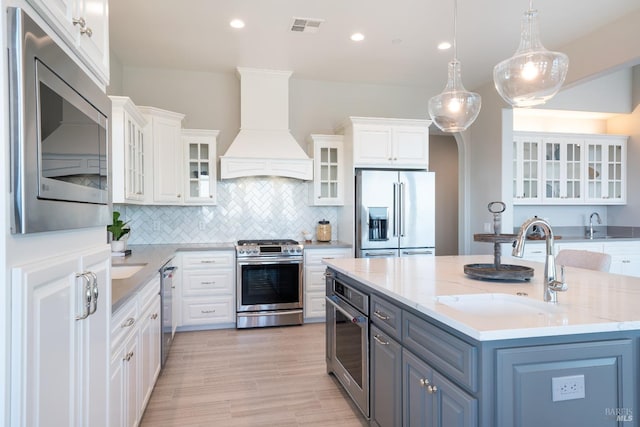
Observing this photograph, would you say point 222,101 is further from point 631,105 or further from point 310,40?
point 631,105

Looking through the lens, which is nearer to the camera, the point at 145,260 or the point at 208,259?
the point at 145,260

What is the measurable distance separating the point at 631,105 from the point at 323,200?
446 cm

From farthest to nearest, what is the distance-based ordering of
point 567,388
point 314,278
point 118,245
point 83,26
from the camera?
1. point 314,278
2. point 118,245
3. point 567,388
4. point 83,26

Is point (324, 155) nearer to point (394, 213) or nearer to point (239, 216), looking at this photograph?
point (394, 213)

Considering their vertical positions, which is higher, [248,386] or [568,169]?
[568,169]

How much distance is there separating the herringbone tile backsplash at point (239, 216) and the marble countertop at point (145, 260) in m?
0.21

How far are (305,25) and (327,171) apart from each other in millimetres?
1842

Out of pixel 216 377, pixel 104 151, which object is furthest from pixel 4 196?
pixel 216 377

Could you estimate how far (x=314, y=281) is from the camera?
4586mm

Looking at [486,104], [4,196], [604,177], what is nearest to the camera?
[4,196]

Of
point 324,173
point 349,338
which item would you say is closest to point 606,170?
point 324,173

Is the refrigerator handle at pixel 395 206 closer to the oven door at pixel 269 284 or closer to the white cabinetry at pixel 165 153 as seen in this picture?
the oven door at pixel 269 284

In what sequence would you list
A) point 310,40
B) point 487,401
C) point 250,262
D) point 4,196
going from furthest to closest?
point 250,262 → point 310,40 → point 487,401 → point 4,196

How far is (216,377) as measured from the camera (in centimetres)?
316
